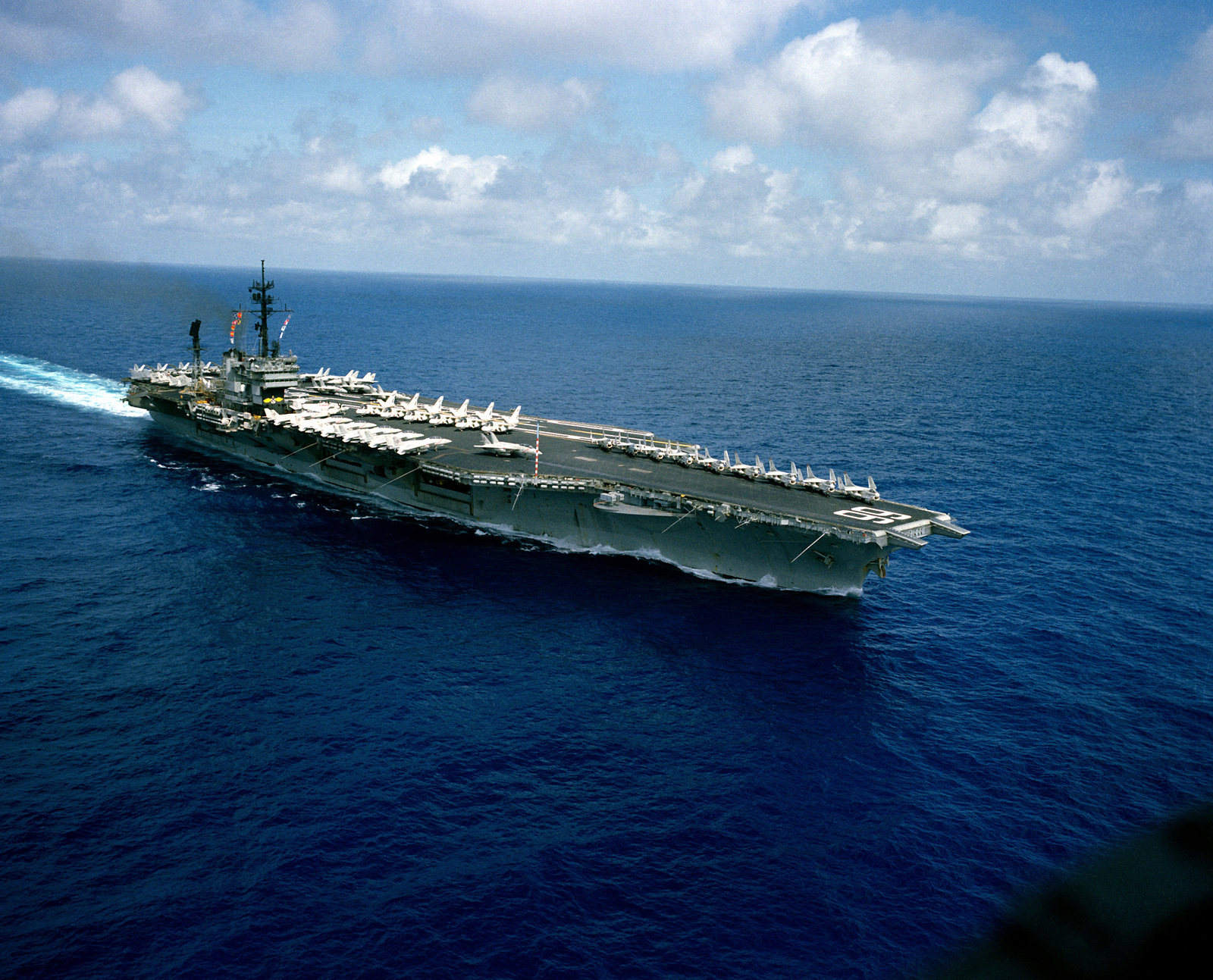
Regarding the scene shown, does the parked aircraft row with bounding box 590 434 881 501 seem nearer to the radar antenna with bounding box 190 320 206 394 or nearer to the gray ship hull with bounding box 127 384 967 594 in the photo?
the gray ship hull with bounding box 127 384 967 594

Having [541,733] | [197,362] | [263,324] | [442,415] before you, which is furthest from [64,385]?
[541,733]

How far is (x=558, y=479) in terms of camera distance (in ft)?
168

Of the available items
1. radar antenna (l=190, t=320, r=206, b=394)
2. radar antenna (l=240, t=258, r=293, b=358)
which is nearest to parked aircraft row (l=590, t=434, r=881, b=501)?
radar antenna (l=240, t=258, r=293, b=358)

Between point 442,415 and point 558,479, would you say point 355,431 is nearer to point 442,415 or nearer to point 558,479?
point 442,415

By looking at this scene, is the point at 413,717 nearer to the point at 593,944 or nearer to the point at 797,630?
the point at 593,944

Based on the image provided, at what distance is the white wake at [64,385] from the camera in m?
86.4

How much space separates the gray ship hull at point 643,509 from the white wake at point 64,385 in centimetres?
3186

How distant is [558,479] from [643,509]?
6024 millimetres

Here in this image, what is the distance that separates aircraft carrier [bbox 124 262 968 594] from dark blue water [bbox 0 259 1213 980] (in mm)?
2144

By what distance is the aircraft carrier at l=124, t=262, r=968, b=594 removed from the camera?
45.8m

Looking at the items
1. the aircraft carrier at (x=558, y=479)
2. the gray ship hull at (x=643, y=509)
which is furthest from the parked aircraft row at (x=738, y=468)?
the gray ship hull at (x=643, y=509)

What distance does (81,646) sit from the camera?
37219 millimetres

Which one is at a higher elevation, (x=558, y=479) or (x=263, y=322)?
(x=263, y=322)

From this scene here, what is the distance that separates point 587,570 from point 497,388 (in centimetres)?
5725
